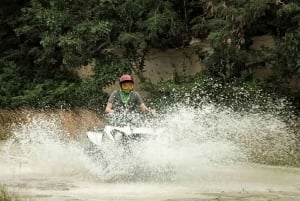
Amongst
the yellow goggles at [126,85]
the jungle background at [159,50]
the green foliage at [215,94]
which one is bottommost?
the yellow goggles at [126,85]

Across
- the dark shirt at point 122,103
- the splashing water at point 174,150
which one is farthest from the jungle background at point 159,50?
the dark shirt at point 122,103

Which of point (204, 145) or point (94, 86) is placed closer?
point (204, 145)

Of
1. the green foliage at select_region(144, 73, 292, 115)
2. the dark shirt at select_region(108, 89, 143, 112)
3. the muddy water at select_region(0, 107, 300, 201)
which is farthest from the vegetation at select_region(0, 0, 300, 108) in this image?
the dark shirt at select_region(108, 89, 143, 112)

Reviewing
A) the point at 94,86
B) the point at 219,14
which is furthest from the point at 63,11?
the point at 219,14

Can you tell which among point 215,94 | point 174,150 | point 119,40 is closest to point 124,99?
point 174,150

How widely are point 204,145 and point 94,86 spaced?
1006 centimetres

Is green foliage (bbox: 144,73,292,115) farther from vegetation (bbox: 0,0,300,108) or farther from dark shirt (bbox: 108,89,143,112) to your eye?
dark shirt (bbox: 108,89,143,112)

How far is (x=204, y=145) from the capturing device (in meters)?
12.5

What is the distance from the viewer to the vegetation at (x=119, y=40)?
1756 cm

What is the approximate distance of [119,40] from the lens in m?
21.2

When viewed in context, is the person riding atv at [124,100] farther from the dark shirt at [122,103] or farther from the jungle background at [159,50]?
the jungle background at [159,50]

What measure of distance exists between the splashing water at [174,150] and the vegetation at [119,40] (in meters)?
2.11

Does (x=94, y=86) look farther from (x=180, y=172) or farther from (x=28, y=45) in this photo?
(x=180, y=172)

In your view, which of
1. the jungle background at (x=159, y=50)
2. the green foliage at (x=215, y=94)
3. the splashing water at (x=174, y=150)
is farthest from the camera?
the jungle background at (x=159, y=50)
